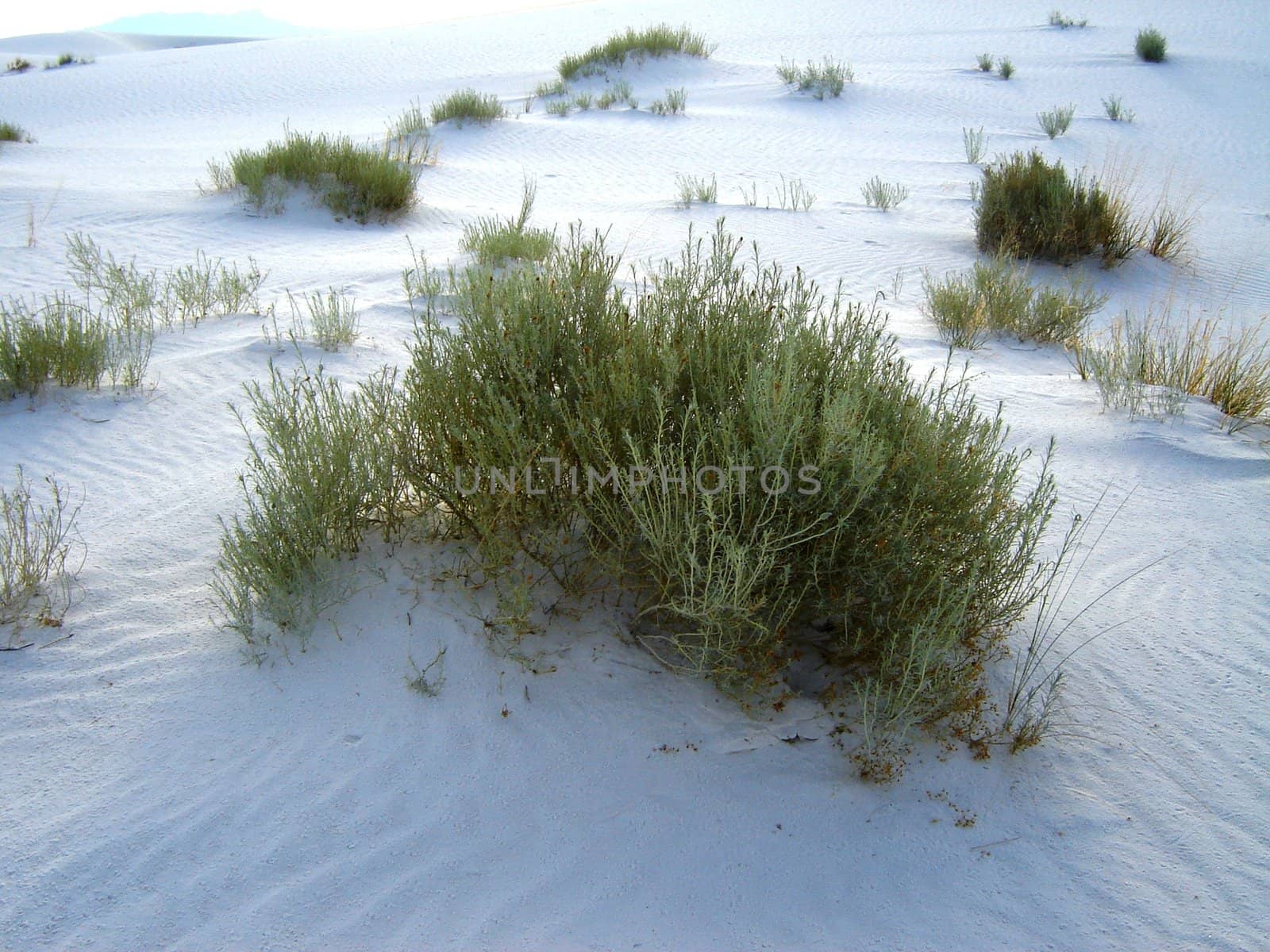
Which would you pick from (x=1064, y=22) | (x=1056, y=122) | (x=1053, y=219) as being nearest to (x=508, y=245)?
(x=1053, y=219)

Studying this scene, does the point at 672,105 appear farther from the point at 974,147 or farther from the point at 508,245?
the point at 508,245

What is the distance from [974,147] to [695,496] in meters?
12.3

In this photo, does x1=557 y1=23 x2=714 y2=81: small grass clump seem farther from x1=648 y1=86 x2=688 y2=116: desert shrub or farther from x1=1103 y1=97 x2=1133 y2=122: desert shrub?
x1=1103 y1=97 x2=1133 y2=122: desert shrub

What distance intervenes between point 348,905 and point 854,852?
1333mm

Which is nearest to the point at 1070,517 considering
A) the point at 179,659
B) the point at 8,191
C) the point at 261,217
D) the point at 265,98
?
the point at 179,659

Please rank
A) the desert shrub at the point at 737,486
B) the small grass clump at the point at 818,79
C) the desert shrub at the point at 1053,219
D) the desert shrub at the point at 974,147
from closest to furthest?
1. the desert shrub at the point at 737,486
2. the desert shrub at the point at 1053,219
3. the desert shrub at the point at 974,147
4. the small grass clump at the point at 818,79

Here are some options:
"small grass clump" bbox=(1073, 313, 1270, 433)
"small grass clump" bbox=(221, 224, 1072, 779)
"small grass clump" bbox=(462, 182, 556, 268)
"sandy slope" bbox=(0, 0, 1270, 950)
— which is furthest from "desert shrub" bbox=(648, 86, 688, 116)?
"small grass clump" bbox=(221, 224, 1072, 779)

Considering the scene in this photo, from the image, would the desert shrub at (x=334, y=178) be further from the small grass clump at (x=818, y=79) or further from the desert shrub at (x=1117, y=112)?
the desert shrub at (x=1117, y=112)

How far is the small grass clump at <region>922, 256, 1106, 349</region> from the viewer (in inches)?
245

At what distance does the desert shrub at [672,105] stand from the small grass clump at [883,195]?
5661 millimetres

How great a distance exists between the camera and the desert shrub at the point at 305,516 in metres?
2.82

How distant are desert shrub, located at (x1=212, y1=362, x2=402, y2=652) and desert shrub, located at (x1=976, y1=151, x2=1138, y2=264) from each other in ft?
22.9

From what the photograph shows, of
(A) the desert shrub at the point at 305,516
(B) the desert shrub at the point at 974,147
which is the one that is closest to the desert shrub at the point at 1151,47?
(B) the desert shrub at the point at 974,147

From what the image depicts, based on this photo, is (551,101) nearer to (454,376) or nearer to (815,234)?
(815,234)
